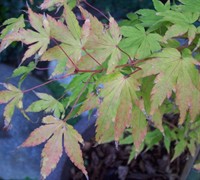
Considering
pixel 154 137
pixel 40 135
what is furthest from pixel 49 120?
pixel 154 137

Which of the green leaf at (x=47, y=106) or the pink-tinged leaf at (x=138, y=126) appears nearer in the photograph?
the pink-tinged leaf at (x=138, y=126)

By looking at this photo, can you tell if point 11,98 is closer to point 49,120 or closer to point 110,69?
point 49,120

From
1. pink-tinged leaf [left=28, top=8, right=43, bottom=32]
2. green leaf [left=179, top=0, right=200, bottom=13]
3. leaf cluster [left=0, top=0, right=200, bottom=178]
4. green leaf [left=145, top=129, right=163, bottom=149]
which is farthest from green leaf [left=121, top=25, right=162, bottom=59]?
green leaf [left=145, top=129, right=163, bottom=149]

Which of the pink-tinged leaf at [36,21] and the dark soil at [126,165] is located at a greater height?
the pink-tinged leaf at [36,21]

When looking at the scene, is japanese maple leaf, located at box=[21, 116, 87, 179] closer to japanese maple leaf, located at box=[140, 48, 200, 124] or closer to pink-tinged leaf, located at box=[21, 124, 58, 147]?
pink-tinged leaf, located at box=[21, 124, 58, 147]

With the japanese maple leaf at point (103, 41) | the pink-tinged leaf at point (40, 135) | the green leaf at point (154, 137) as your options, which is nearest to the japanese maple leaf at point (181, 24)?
the japanese maple leaf at point (103, 41)

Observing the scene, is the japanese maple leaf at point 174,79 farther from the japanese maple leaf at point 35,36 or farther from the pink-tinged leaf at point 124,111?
the japanese maple leaf at point 35,36
